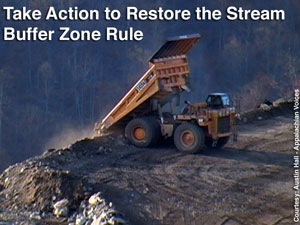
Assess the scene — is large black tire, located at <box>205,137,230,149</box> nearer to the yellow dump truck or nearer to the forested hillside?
the yellow dump truck

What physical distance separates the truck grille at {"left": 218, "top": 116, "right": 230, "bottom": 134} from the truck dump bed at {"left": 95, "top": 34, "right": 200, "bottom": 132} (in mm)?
982

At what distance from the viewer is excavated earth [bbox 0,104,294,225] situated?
33.3ft

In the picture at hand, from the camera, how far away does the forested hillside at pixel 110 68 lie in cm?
3681

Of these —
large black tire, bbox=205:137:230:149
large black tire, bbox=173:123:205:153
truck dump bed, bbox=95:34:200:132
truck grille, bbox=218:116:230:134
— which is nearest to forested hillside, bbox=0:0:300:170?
large black tire, bbox=205:137:230:149

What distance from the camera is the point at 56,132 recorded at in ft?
117

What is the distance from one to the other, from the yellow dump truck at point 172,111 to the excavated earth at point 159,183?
30 centimetres

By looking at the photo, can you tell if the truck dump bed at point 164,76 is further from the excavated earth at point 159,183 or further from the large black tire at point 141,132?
the excavated earth at point 159,183

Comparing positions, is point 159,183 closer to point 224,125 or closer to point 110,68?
point 224,125

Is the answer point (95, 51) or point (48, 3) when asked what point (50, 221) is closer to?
point (48, 3)

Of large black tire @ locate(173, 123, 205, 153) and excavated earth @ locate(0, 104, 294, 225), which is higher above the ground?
large black tire @ locate(173, 123, 205, 153)

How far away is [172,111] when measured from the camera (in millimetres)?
14008

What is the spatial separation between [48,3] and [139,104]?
2070 cm

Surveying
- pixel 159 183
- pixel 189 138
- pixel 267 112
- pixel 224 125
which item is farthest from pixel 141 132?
pixel 267 112

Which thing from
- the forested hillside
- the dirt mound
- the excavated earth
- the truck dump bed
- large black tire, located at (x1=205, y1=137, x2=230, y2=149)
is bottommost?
the excavated earth
